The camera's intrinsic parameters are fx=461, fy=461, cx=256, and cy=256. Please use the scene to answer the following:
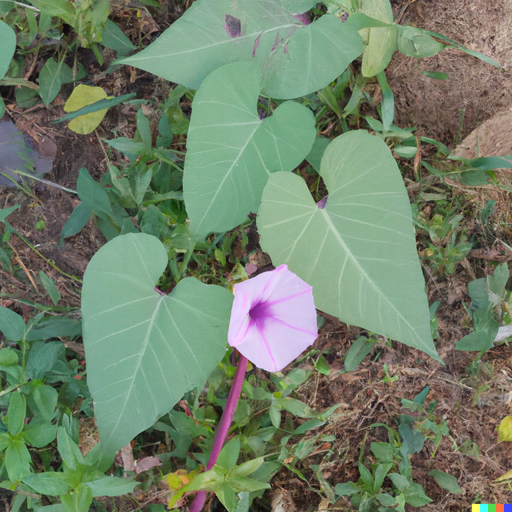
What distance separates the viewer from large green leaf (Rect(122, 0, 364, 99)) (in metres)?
1.05

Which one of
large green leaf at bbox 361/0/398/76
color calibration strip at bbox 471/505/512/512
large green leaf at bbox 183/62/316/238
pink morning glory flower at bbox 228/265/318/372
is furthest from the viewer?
color calibration strip at bbox 471/505/512/512

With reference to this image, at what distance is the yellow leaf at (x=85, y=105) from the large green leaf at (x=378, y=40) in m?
0.76

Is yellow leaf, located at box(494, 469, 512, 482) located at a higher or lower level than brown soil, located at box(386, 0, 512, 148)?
lower

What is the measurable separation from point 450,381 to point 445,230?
Result: 431 millimetres

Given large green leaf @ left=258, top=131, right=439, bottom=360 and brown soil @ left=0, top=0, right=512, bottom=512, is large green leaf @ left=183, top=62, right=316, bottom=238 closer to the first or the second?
large green leaf @ left=258, top=131, right=439, bottom=360

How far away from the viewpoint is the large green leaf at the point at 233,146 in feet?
3.33

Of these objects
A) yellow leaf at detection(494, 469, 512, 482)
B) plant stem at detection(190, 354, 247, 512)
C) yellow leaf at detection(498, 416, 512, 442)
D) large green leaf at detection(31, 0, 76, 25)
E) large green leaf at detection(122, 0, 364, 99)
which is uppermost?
large green leaf at detection(31, 0, 76, 25)

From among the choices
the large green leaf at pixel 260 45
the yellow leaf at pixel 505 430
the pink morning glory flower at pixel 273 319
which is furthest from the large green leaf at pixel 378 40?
the yellow leaf at pixel 505 430

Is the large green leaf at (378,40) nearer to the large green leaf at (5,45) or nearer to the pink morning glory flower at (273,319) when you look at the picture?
the pink morning glory flower at (273,319)

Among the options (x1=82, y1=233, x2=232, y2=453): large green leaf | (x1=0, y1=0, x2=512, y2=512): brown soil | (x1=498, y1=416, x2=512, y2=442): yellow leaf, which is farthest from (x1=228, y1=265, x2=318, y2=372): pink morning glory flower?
(x1=498, y1=416, x2=512, y2=442): yellow leaf

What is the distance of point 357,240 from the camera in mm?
997

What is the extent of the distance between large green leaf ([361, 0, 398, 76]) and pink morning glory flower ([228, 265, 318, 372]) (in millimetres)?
612

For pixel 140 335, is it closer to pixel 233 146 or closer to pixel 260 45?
pixel 233 146

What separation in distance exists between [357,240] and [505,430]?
0.75 m
